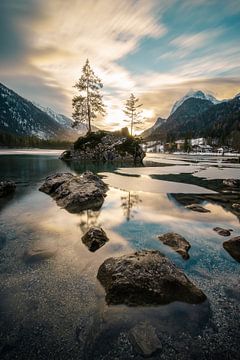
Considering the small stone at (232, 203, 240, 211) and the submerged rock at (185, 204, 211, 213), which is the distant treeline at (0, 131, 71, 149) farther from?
the small stone at (232, 203, 240, 211)

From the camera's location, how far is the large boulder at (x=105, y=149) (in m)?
42.8

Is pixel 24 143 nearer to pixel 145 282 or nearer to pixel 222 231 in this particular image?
pixel 222 231

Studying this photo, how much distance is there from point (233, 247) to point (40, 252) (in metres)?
5.64

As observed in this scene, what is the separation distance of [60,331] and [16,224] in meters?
5.53

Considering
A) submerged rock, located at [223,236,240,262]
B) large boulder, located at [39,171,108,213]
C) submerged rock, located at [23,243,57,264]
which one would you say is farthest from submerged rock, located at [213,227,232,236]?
submerged rock, located at [23,243,57,264]

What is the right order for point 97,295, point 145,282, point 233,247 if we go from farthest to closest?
point 233,247, point 145,282, point 97,295

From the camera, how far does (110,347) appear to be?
3.23 m

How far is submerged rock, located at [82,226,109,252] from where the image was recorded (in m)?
6.38

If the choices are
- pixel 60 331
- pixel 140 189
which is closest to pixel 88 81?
pixel 140 189

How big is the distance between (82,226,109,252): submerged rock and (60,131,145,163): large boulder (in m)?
35.9

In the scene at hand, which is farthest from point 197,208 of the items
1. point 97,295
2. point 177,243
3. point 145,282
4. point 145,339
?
point 145,339

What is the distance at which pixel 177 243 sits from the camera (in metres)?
6.54

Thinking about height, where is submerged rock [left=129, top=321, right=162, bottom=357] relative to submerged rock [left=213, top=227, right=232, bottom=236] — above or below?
below

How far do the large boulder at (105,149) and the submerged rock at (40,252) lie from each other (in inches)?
1440
